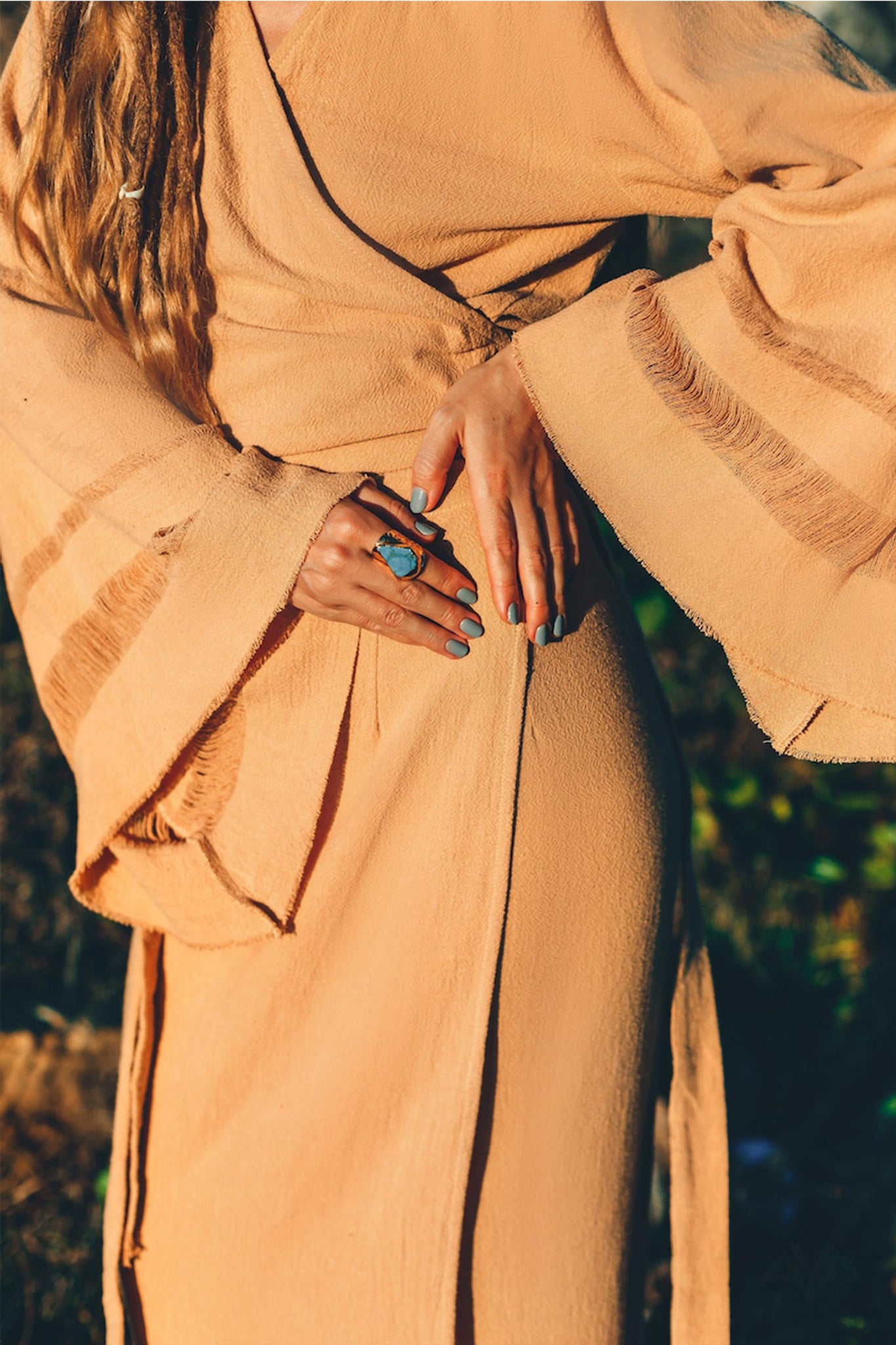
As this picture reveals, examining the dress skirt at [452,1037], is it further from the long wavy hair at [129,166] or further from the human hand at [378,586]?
the long wavy hair at [129,166]

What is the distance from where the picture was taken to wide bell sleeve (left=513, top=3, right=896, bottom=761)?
3.51 feet

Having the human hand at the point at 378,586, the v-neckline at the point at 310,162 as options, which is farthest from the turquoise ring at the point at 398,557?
the v-neckline at the point at 310,162

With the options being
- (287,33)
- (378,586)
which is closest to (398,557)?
(378,586)

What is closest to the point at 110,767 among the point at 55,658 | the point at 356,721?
the point at 55,658

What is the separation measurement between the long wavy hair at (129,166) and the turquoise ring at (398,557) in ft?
1.07

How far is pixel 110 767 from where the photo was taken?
4.13 feet

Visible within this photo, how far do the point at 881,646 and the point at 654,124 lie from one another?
1.89 feet

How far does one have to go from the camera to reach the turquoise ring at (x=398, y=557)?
110cm

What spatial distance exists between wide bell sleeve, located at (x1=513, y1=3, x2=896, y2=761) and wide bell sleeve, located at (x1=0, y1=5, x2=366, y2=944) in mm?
303

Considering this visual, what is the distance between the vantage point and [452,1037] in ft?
3.89

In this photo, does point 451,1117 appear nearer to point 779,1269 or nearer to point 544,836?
point 544,836

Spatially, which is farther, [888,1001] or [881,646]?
[888,1001]

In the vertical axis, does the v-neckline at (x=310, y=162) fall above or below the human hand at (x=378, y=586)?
above

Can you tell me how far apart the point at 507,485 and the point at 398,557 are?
0.14m
